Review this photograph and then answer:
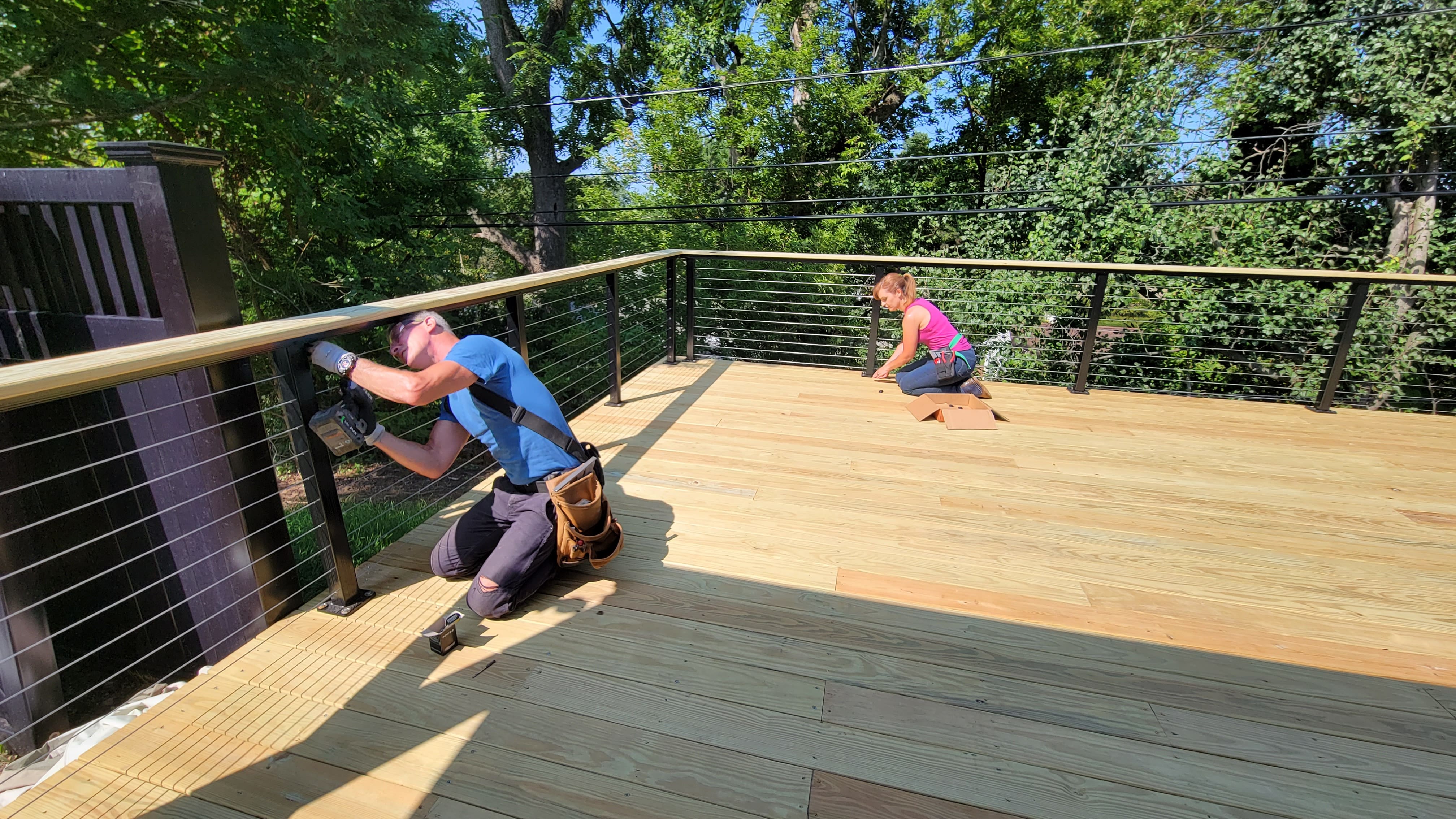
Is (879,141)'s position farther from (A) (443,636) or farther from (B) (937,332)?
(A) (443,636)

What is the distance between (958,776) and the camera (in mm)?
1411

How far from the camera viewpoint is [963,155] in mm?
6656

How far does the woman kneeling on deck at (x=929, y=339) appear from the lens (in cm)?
402

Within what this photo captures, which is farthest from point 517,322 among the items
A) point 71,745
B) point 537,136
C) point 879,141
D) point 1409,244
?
point 537,136

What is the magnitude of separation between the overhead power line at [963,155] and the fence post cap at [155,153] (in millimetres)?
6045

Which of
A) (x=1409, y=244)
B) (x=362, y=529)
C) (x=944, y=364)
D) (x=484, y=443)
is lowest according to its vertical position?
(x=362, y=529)

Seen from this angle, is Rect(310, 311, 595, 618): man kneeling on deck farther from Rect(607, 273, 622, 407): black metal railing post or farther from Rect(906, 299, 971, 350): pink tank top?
Rect(906, 299, 971, 350): pink tank top

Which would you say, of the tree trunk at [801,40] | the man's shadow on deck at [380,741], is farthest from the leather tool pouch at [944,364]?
the tree trunk at [801,40]

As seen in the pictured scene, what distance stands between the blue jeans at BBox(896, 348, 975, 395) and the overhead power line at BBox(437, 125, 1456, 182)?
126 inches

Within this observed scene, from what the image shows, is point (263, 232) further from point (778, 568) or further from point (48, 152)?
point (778, 568)

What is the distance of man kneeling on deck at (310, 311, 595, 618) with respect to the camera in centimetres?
179

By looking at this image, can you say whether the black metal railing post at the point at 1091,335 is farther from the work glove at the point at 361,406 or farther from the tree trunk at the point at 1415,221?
the tree trunk at the point at 1415,221

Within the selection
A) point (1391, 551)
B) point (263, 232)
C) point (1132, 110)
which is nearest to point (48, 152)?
point (263, 232)

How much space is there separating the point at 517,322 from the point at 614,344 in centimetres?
95
